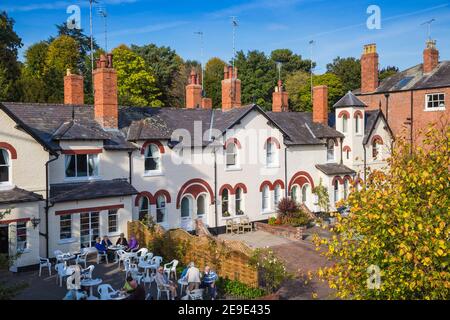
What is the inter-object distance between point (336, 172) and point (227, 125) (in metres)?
10.0

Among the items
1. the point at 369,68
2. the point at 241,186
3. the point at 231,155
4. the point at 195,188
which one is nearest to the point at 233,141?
the point at 231,155

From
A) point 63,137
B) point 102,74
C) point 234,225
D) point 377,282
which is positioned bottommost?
point 234,225

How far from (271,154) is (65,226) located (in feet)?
49.2

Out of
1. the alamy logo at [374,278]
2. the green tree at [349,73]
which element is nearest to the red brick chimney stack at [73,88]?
the alamy logo at [374,278]

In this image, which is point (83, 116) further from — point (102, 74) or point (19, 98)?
point (19, 98)

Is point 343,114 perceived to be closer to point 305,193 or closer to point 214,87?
point 305,193

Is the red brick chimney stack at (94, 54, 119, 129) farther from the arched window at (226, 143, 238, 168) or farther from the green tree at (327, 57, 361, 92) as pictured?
the green tree at (327, 57, 361, 92)

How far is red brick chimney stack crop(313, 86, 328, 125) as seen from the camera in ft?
117

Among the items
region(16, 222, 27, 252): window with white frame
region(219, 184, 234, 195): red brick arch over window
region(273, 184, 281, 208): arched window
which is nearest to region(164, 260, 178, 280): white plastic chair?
region(16, 222, 27, 252): window with white frame

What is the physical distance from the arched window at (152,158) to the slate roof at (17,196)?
701 cm

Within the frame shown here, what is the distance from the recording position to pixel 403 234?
9383 mm

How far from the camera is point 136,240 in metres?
21.9

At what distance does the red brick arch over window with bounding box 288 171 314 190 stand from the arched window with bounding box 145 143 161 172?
1054 cm
